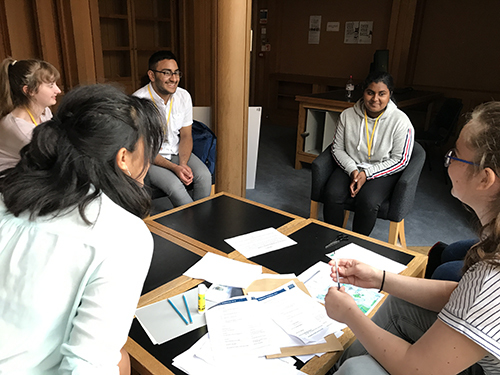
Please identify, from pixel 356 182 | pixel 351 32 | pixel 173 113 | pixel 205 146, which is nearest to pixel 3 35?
pixel 173 113

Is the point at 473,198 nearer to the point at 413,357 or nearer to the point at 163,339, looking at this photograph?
the point at 413,357

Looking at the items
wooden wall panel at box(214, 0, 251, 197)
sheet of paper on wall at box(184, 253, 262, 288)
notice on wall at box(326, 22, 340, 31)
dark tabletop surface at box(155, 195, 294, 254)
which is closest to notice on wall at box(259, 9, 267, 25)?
notice on wall at box(326, 22, 340, 31)

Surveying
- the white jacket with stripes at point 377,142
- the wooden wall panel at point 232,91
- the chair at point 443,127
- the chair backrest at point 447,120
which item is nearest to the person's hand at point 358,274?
the white jacket with stripes at point 377,142

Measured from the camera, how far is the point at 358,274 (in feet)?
4.41

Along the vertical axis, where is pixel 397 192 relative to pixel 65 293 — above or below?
below

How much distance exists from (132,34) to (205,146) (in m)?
2.43

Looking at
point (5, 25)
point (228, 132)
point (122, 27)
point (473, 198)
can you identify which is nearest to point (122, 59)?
point (122, 27)

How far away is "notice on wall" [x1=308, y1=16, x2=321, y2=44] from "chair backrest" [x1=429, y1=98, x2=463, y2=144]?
2.66 meters

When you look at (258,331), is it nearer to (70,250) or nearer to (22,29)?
(70,250)

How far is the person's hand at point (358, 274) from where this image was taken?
132 cm

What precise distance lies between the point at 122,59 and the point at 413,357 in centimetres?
487

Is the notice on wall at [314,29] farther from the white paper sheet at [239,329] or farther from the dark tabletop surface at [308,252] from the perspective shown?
the white paper sheet at [239,329]

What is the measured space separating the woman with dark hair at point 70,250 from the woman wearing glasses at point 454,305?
0.62 m

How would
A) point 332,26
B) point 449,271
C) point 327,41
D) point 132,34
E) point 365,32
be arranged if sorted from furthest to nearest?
point 327,41
point 332,26
point 365,32
point 132,34
point 449,271
